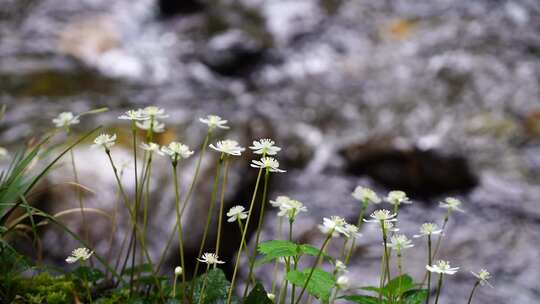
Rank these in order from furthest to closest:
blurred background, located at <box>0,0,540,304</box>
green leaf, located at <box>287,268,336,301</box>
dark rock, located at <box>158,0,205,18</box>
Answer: dark rock, located at <box>158,0,205,18</box> < blurred background, located at <box>0,0,540,304</box> < green leaf, located at <box>287,268,336,301</box>

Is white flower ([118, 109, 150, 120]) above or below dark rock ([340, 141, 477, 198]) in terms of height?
above

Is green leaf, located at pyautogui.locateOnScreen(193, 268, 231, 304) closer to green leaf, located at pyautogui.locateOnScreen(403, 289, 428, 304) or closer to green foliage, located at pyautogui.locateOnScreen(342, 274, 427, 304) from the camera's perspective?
green foliage, located at pyautogui.locateOnScreen(342, 274, 427, 304)

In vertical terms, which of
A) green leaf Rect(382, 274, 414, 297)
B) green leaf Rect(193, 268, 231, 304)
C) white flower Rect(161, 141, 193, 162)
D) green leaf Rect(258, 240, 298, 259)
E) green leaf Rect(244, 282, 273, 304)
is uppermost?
white flower Rect(161, 141, 193, 162)

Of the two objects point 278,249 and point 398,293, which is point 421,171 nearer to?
point 398,293

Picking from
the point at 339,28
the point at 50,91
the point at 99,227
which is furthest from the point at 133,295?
the point at 339,28

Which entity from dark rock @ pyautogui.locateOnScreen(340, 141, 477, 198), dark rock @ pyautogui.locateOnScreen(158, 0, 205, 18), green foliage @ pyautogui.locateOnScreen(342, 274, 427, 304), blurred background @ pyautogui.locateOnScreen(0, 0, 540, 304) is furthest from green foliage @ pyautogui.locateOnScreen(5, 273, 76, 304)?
dark rock @ pyautogui.locateOnScreen(158, 0, 205, 18)

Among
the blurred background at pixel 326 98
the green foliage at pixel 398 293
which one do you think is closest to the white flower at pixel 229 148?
the green foliage at pixel 398 293
